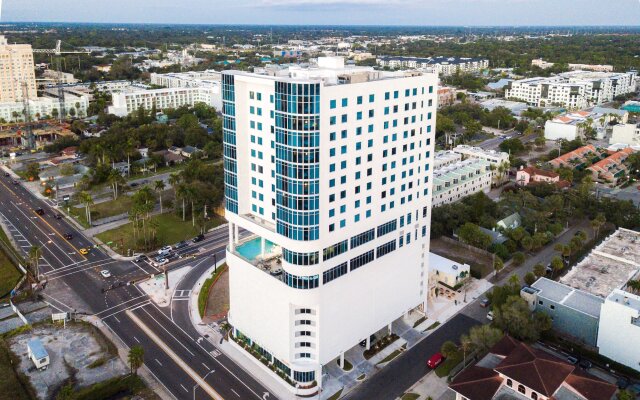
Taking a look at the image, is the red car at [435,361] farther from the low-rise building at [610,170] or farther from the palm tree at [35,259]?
the low-rise building at [610,170]

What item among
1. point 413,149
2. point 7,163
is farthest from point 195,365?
point 7,163

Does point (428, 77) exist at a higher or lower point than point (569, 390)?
higher

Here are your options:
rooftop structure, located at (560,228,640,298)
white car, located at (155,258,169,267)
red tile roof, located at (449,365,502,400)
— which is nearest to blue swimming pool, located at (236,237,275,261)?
red tile roof, located at (449,365,502,400)

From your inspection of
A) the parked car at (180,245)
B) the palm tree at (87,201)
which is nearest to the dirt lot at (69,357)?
the parked car at (180,245)

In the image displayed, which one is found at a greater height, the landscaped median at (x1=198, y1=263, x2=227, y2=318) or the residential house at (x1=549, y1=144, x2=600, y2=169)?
the residential house at (x1=549, y1=144, x2=600, y2=169)

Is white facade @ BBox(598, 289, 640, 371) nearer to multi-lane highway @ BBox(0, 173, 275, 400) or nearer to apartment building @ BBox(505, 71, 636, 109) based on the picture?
multi-lane highway @ BBox(0, 173, 275, 400)

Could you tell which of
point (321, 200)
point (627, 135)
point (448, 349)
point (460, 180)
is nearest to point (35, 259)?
point (321, 200)

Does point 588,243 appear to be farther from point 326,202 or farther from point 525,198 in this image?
point 326,202
